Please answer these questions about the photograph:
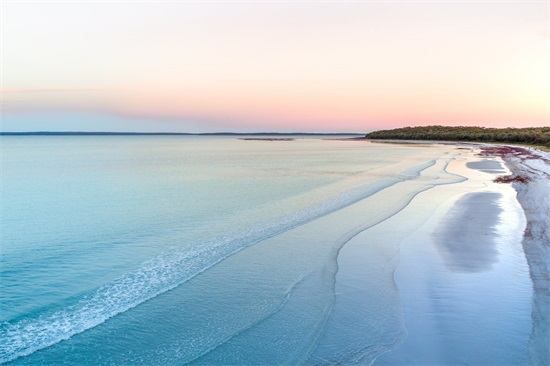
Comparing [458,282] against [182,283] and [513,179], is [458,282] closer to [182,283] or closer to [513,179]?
[182,283]

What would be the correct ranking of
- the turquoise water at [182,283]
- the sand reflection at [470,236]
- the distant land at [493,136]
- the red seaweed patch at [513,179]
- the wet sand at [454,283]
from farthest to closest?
the distant land at [493,136], the red seaweed patch at [513,179], the sand reflection at [470,236], the turquoise water at [182,283], the wet sand at [454,283]

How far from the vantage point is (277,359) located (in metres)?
6.43

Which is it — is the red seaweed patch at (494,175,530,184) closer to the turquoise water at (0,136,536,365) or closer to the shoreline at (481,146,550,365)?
the shoreline at (481,146,550,365)

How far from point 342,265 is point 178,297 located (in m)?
4.14

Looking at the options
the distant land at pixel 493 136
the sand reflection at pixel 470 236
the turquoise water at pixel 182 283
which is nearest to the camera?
the turquoise water at pixel 182 283

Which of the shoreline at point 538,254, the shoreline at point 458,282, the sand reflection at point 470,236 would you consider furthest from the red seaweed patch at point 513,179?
the sand reflection at point 470,236

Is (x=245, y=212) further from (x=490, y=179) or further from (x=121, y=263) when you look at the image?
(x=490, y=179)

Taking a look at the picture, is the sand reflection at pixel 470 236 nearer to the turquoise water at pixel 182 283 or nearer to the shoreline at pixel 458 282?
the shoreline at pixel 458 282

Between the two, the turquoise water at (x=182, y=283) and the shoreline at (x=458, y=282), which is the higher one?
the shoreline at (x=458, y=282)

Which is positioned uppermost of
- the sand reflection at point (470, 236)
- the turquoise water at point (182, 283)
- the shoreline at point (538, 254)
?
the shoreline at point (538, 254)

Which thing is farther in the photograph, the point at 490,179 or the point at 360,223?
the point at 490,179

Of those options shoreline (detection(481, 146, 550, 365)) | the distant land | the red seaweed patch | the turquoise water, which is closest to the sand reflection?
shoreline (detection(481, 146, 550, 365))

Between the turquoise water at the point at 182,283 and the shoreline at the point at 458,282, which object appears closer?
the shoreline at the point at 458,282

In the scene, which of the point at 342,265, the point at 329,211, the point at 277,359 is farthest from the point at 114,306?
the point at 329,211
